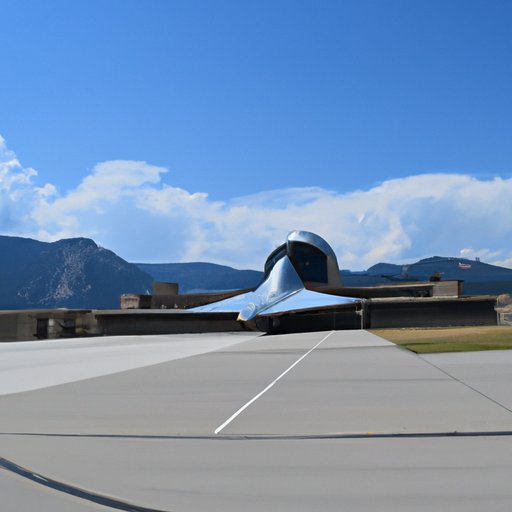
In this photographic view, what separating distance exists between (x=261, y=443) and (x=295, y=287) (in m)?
49.0

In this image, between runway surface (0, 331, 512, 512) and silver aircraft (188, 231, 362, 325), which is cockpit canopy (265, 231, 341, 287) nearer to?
silver aircraft (188, 231, 362, 325)

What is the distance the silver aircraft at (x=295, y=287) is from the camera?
4581 cm

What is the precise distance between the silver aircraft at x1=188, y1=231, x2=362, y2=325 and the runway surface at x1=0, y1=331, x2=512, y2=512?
105 ft

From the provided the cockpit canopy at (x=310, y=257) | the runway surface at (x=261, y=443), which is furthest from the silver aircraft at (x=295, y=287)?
the runway surface at (x=261, y=443)

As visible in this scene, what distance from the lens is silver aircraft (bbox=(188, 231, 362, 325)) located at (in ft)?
150

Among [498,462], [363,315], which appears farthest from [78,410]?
[363,315]

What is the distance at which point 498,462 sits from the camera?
5.60 m

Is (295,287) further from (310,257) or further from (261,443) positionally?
(261,443)

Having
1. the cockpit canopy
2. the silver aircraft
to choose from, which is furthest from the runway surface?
the cockpit canopy

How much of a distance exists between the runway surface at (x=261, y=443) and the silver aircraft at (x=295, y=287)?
32.1m

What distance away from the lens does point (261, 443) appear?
21.8ft

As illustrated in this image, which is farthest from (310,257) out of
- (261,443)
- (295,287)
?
(261,443)

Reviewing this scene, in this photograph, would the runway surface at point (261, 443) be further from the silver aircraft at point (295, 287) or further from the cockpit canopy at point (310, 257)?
the cockpit canopy at point (310, 257)

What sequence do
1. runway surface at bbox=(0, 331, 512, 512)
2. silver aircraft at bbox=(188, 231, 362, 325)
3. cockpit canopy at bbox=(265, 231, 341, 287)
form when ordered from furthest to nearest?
cockpit canopy at bbox=(265, 231, 341, 287) → silver aircraft at bbox=(188, 231, 362, 325) → runway surface at bbox=(0, 331, 512, 512)
